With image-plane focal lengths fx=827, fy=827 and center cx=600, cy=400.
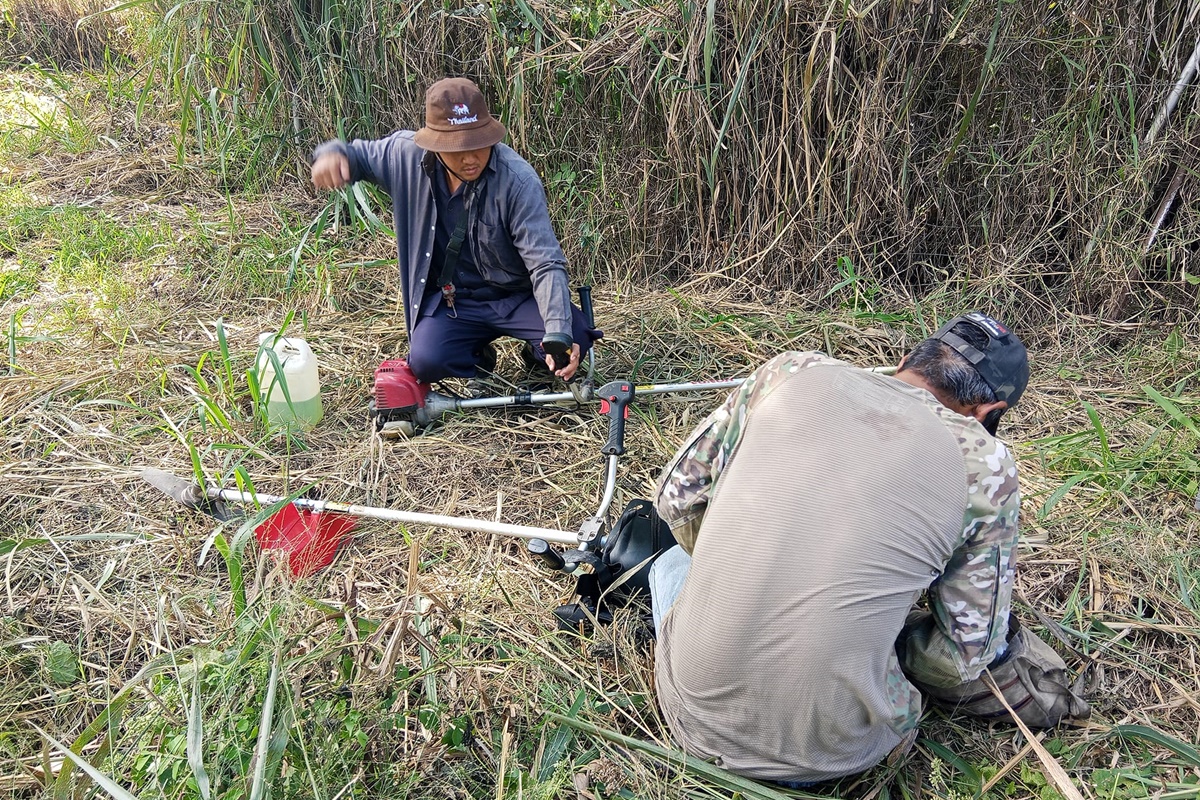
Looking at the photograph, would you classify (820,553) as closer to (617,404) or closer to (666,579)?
(666,579)

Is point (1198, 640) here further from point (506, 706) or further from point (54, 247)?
point (54, 247)

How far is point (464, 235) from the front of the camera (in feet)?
10.8

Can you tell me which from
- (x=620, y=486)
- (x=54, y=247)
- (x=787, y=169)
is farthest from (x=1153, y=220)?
(x=54, y=247)

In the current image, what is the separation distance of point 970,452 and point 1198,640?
51.7 inches

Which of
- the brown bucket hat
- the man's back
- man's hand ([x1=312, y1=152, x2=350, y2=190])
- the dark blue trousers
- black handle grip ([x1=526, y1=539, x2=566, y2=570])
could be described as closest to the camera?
the man's back

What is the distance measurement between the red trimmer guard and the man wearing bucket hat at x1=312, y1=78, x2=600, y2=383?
84cm

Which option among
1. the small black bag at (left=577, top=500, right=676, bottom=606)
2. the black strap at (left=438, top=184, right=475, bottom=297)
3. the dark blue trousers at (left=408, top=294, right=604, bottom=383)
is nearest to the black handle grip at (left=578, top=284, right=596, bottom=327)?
the dark blue trousers at (left=408, top=294, right=604, bottom=383)

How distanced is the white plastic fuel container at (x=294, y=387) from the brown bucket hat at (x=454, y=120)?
957 mm

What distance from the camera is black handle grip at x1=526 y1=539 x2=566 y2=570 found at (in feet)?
7.61

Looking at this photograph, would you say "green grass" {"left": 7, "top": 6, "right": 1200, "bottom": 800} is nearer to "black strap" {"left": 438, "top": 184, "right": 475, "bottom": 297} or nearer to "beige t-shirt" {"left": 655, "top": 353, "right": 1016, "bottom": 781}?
"beige t-shirt" {"left": 655, "top": 353, "right": 1016, "bottom": 781}

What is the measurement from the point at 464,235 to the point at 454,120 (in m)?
0.45

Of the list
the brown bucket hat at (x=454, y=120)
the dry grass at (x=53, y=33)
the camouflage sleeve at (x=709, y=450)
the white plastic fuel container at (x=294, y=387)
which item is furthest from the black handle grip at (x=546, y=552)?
the dry grass at (x=53, y=33)

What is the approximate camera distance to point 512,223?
10.7 feet

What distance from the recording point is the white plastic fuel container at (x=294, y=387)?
127 inches
